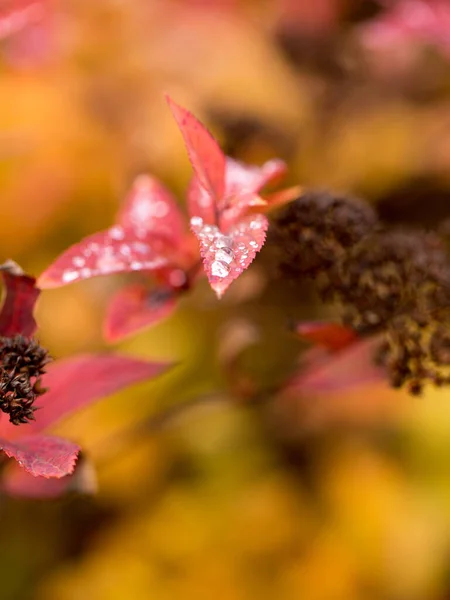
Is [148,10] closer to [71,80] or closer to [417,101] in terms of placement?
[71,80]

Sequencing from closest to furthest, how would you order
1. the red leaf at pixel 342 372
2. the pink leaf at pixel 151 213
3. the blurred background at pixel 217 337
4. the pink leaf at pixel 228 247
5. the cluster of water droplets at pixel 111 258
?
the pink leaf at pixel 228 247, the cluster of water droplets at pixel 111 258, the pink leaf at pixel 151 213, the red leaf at pixel 342 372, the blurred background at pixel 217 337

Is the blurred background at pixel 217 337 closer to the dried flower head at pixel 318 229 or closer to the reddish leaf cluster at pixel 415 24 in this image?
the reddish leaf cluster at pixel 415 24

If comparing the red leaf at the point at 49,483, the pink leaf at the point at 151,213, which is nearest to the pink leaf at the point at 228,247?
the pink leaf at the point at 151,213

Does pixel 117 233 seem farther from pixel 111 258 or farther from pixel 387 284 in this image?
pixel 387 284

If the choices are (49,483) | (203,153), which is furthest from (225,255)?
(49,483)

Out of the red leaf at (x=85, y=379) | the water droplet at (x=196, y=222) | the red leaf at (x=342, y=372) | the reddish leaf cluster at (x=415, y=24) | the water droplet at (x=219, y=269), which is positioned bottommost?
the red leaf at (x=342, y=372)

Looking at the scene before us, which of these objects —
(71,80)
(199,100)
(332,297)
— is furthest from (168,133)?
(332,297)
